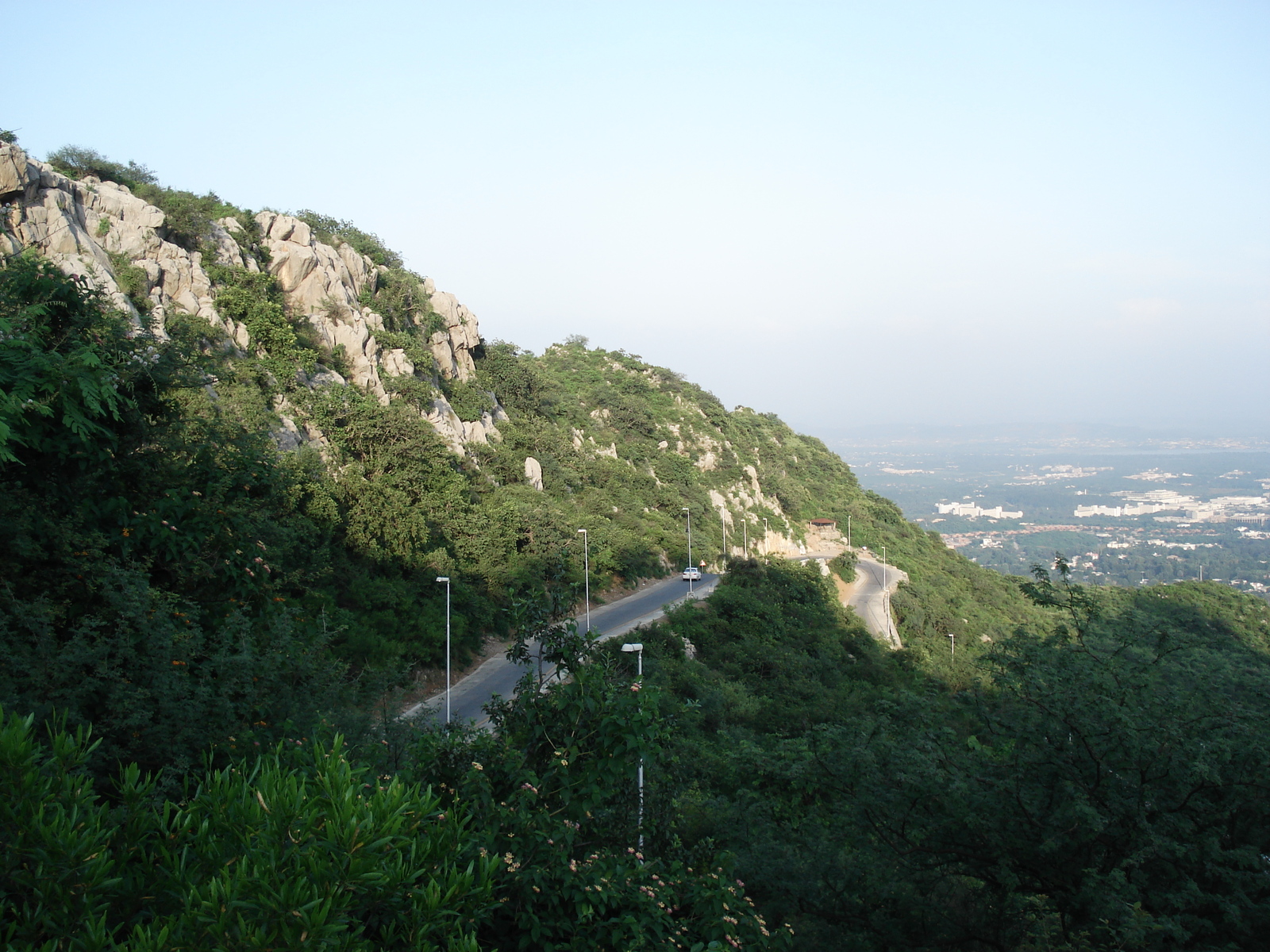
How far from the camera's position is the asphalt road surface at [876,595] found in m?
38.6

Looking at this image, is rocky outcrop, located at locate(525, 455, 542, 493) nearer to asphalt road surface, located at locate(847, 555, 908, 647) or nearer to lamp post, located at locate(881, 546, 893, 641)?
asphalt road surface, located at locate(847, 555, 908, 647)

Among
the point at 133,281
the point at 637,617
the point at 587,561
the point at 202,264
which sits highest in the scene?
the point at 202,264

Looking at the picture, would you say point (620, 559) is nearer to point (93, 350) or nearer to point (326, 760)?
point (93, 350)

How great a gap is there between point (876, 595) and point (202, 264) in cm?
3727

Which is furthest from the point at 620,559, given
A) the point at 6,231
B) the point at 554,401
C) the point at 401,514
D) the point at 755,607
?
the point at 6,231

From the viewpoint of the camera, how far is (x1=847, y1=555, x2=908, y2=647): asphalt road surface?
38.6 m

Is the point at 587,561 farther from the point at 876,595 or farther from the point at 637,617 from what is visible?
the point at 876,595

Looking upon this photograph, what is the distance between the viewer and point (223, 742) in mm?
6320

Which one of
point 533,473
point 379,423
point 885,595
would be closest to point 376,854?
point 379,423

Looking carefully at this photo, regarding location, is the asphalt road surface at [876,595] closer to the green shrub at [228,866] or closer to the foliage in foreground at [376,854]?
the foliage in foreground at [376,854]

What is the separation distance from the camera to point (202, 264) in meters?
27.3

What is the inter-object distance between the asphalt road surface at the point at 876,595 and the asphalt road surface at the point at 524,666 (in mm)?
8774

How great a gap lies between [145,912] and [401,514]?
2014 centimetres

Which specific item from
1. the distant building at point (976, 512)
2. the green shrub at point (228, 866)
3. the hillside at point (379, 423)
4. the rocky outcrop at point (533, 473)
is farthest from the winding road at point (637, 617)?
the distant building at point (976, 512)
